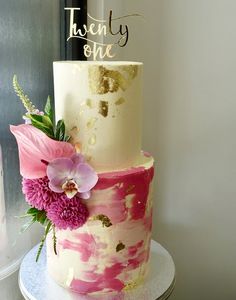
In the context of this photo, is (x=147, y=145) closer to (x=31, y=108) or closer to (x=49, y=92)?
(x=49, y=92)

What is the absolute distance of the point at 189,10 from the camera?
1.27 meters

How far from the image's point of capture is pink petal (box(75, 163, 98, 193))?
0.80 meters

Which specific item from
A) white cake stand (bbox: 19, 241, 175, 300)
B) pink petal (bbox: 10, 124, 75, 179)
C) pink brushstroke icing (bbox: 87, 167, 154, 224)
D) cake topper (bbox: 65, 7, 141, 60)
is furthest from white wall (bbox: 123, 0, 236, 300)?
pink petal (bbox: 10, 124, 75, 179)

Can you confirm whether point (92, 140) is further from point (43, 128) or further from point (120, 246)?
point (120, 246)

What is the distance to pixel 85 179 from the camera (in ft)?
2.63

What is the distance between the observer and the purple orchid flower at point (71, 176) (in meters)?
0.78

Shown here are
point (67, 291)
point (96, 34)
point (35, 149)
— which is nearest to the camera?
point (35, 149)

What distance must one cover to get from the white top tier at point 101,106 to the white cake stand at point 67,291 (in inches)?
11.4

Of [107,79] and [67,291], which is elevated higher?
[107,79]

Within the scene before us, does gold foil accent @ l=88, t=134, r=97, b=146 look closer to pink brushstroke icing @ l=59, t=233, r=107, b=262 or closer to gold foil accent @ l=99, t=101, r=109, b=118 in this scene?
gold foil accent @ l=99, t=101, r=109, b=118

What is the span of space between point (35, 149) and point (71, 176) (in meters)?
0.09

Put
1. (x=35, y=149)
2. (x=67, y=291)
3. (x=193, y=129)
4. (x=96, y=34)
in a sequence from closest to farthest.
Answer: (x=35, y=149) → (x=67, y=291) → (x=96, y=34) → (x=193, y=129)

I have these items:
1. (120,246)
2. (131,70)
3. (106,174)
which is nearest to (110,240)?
(120,246)

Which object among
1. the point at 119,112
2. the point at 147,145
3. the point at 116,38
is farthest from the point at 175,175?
the point at 119,112
